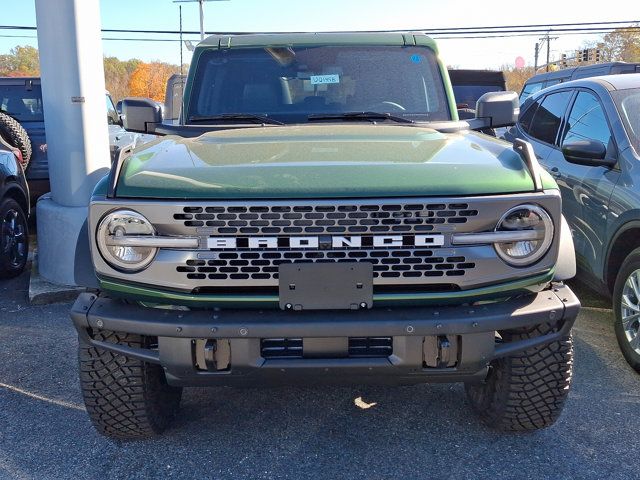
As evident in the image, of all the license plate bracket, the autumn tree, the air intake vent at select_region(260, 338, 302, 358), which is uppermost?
the autumn tree

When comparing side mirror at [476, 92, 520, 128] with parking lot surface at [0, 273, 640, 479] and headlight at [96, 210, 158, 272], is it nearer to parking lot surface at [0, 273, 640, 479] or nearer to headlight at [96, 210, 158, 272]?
parking lot surface at [0, 273, 640, 479]

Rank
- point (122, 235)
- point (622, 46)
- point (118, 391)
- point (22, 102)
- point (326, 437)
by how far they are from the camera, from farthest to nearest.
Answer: point (622, 46), point (22, 102), point (326, 437), point (118, 391), point (122, 235)

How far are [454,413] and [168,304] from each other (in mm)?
1693

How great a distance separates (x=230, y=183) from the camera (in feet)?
8.34

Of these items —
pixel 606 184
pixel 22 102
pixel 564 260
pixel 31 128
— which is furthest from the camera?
pixel 22 102

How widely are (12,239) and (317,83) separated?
3.81 meters

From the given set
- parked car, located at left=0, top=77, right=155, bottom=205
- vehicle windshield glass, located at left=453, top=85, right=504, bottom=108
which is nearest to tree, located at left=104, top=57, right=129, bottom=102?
vehicle windshield glass, located at left=453, top=85, right=504, bottom=108

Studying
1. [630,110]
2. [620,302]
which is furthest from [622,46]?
[620,302]

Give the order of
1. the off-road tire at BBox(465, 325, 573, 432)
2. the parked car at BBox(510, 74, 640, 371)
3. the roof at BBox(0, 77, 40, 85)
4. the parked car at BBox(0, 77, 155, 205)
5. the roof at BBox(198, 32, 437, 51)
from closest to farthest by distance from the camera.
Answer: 1. the off-road tire at BBox(465, 325, 573, 432)
2. the parked car at BBox(510, 74, 640, 371)
3. the roof at BBox(198, 32, 437, 51)
4. the parked car at BBox(0, 77, 155, 205)
5. the roof at BBox(0, 77, 40, 85)

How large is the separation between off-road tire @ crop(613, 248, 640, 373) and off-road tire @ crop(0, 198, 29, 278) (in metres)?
5.22

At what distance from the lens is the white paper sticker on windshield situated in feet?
13.4

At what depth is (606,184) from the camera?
434 cm

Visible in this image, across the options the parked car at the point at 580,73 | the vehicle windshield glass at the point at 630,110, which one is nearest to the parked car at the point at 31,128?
the vehicle windshield glass at the point at 630,110

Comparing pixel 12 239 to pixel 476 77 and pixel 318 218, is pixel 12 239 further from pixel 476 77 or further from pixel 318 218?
pixel 476 77
